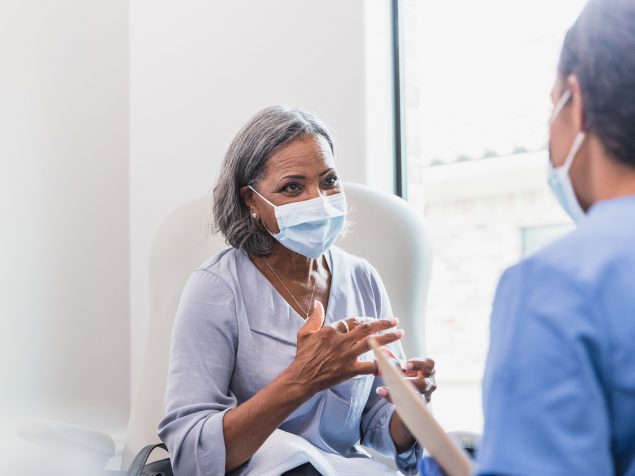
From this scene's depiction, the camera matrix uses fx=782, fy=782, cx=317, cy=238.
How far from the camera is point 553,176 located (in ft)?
Answer: 2.71

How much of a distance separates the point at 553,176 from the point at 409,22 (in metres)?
2.00

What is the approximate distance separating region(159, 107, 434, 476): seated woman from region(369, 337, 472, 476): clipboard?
1.78 ft

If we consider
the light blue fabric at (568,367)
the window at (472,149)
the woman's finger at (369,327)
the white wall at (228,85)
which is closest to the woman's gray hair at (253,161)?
the woman's finger at (369,327)

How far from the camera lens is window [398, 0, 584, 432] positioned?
2.71m

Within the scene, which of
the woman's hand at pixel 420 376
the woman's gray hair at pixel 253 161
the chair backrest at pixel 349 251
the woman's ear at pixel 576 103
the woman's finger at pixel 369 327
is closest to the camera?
the woman's ear at pixel 576 103

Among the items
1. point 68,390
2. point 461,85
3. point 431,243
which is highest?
point 461,85

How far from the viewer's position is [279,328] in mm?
1566

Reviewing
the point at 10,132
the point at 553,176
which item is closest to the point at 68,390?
the point at 10,132

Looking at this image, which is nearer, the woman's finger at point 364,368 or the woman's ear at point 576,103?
the woman's ear at point 576,103

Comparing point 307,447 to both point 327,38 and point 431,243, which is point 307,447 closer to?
point 431,243

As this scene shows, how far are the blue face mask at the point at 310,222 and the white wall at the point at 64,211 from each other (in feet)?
4.20

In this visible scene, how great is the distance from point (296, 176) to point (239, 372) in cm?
41

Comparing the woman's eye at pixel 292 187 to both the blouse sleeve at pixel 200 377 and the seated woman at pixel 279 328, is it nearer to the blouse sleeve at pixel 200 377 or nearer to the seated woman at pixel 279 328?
the seated woman at pixel 279 328

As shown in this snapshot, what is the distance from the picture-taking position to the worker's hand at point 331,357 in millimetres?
1338
